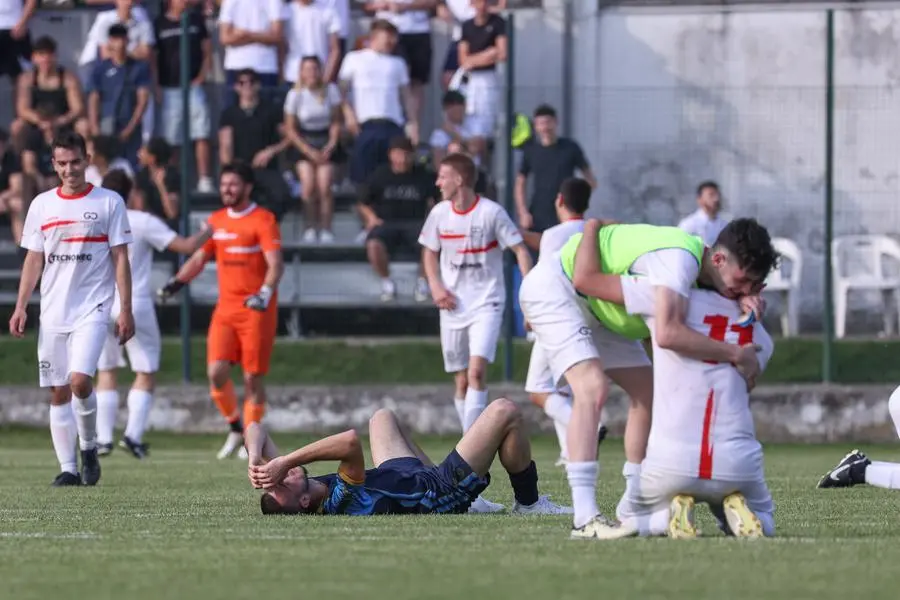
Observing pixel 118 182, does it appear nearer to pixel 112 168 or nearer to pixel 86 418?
pixel 86 418

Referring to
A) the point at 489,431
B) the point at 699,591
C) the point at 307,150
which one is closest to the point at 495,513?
the point at 489,431

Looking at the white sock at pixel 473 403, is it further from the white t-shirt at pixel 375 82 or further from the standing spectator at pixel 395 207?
the white t-shirt at pixel 375 82

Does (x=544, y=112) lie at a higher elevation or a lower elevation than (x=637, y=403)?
higher

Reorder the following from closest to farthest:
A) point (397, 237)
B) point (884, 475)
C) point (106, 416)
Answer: point (884, 475) < point (106, 416) < point (397, 237)

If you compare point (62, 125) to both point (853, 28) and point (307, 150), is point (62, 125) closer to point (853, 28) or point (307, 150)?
point (307, 150)

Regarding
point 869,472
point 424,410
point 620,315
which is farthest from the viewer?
point 424,410

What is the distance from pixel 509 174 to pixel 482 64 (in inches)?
69.2

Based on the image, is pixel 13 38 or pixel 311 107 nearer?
pixel 311 107

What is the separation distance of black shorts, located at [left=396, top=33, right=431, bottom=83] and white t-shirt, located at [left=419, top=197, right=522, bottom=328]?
4.67 meters

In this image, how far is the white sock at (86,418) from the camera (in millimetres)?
13057

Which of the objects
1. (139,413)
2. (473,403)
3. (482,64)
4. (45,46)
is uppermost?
(45,46)

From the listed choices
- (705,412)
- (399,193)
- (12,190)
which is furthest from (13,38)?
(705,412)

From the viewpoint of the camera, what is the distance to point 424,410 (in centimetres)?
1814

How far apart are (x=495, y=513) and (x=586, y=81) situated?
31.0ft
